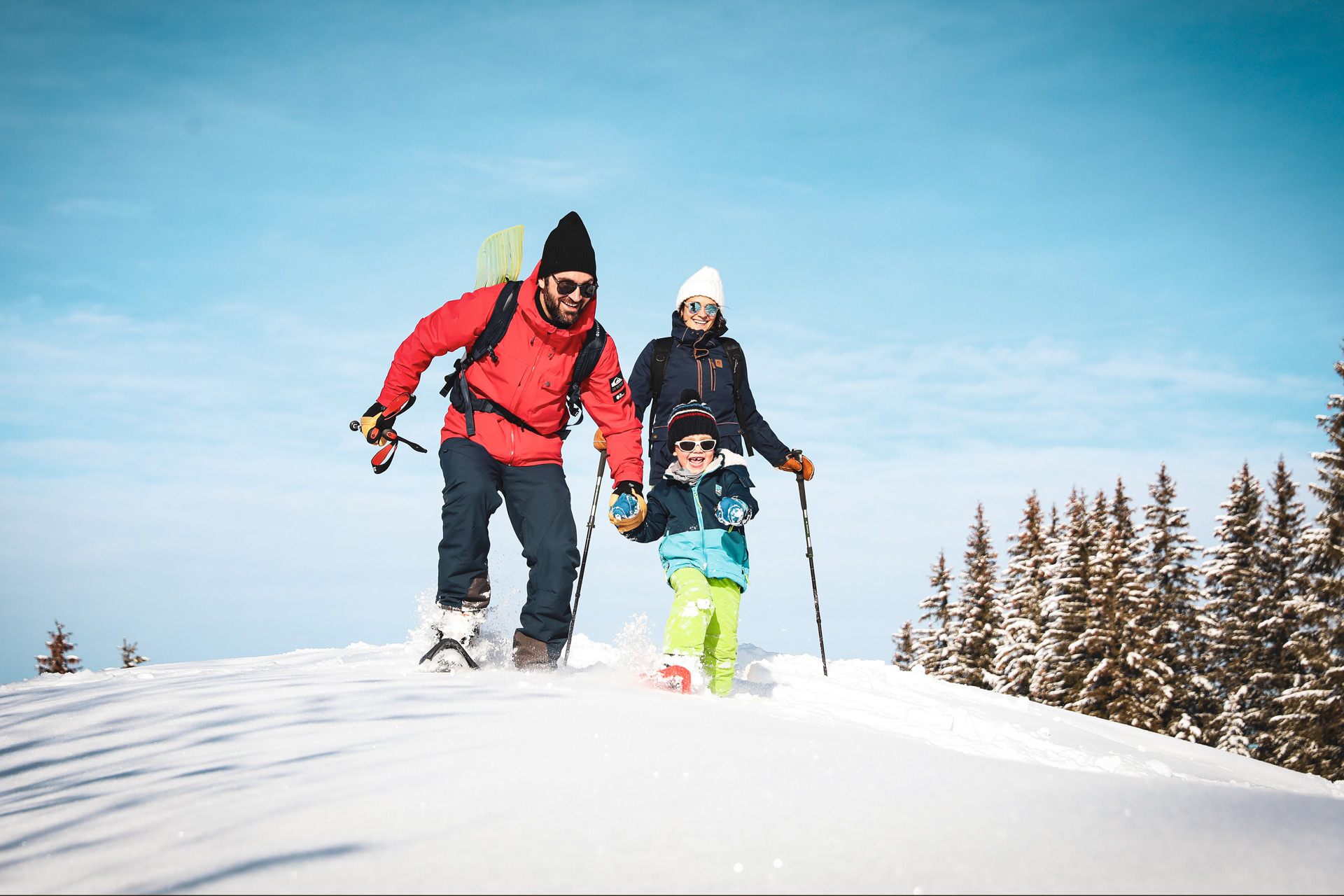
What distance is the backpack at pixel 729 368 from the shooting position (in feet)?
21.6

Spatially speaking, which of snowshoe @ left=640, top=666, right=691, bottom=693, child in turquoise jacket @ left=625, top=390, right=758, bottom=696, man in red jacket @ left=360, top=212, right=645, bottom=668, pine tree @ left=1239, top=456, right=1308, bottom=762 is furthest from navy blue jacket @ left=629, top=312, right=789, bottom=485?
pine tree @ left=1239, top=456, right=1308, bottom=762

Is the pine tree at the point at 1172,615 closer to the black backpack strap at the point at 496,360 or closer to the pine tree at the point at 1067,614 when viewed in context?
the pine tree at the point at 1067,614

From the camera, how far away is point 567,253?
18.0ft

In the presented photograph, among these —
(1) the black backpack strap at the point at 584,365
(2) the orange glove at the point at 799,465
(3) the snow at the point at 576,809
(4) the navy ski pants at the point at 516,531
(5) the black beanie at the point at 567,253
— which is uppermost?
(5) the black beanie at the point at 567,253

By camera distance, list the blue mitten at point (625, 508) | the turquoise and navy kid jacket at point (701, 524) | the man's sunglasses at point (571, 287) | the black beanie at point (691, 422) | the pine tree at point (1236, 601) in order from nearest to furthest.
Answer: the man's sunglasses at point (571, 287) → the blue mitten at point (625, 508) → the turquoise and navy kid jacket at point (701, 524) → the black beanie at point (691, 422) → the pine tree at point (1236, 601)

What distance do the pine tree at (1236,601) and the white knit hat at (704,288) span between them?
23.2 meters

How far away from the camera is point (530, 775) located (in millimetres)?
2086

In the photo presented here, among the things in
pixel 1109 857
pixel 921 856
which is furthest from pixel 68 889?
pixel 1109 857

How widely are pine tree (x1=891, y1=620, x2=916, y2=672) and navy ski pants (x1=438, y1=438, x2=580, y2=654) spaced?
3352 cm

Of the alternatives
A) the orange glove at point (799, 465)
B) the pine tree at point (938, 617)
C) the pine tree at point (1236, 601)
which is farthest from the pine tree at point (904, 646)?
the orange glove at point (799, 465)

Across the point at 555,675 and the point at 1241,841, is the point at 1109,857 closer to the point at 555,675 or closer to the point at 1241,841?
the point at 1241,841

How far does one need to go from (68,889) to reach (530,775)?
0.95m

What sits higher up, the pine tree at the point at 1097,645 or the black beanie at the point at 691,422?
the black beanie at the point at 691,422

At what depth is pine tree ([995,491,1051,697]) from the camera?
27.5m
